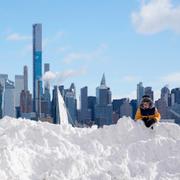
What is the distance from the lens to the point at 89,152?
12852mm

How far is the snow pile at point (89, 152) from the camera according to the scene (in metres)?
11.4

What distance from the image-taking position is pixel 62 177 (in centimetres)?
1122

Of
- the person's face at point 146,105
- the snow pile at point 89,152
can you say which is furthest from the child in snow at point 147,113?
the snow pile at point 89,152

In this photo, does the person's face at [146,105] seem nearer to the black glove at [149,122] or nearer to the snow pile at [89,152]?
the black glove at [149,122]

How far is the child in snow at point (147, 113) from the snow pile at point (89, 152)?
0.88 ft

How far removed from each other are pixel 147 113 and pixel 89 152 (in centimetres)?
215

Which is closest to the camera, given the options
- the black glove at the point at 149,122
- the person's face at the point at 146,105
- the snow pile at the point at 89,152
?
the snow pile at the point at 89,152

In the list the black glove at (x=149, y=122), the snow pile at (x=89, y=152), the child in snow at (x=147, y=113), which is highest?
the child in snow at (x=147, y=113)

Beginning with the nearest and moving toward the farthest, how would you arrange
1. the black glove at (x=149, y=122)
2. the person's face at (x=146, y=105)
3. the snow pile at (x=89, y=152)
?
the snow pile at (x=89, y=152)
the black glove at (x=149, y=122)
the person's face at (x=146, y=105)

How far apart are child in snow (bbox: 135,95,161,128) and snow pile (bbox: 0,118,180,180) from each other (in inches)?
10.5

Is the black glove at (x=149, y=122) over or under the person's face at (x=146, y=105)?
under

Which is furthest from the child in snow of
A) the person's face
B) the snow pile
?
the snow pile

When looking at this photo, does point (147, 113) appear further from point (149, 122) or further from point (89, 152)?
point (89, 152)

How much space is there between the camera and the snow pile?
37.5 ft
